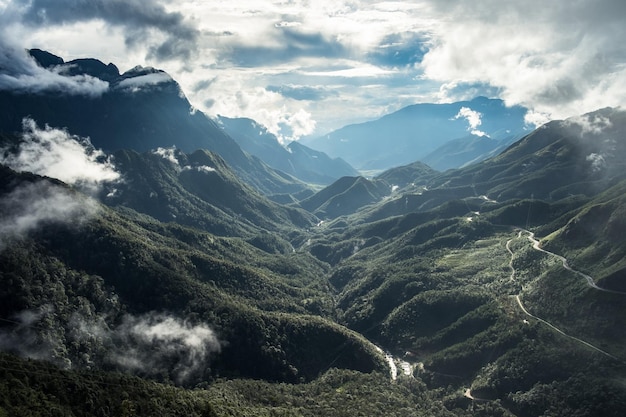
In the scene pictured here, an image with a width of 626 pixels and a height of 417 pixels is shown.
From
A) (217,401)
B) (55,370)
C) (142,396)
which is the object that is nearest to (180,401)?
(142,396)

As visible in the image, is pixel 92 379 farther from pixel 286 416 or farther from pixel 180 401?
pixel 286 416

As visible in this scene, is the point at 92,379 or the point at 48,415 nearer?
the point at 48,415

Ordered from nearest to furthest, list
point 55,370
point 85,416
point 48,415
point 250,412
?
point 48,415, point 85,416, point 55,370, point 250,412

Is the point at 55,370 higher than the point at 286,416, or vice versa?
→ the point at 55,370

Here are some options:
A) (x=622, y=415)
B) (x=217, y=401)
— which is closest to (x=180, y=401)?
(x=217, y=401)

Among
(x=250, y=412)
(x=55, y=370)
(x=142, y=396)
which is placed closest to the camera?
(x=55, y=370)

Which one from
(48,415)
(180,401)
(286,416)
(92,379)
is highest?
(48,415)

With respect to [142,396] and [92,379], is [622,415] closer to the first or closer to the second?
[142,396]

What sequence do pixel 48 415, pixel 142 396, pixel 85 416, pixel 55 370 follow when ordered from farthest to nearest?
pixel 142 396
pixel 55 370
pixel 85 416
pixel 48 415

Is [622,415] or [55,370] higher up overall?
[55,370]
